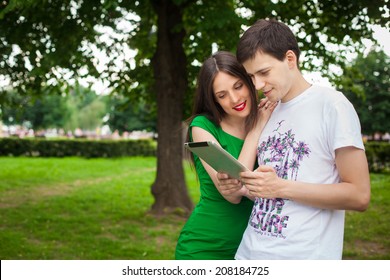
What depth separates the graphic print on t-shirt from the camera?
2004mm

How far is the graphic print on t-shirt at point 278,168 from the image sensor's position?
6.57 ft

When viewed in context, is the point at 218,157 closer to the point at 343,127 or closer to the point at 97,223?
the point at 343,127

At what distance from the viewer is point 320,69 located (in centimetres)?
1011

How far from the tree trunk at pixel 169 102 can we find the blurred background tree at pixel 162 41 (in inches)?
0.8

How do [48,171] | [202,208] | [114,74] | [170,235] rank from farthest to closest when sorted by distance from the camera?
[48,171] < [114,74] < [170,235] < [202,208]

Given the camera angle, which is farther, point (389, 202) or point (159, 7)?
point (389, 202)

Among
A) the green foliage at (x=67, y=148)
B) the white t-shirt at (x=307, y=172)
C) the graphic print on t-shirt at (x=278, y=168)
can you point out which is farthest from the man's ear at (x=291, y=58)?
the green foliage at (x=67, y=148)

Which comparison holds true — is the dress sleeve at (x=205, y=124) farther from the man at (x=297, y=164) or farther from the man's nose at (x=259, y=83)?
the man's nose at (x=259, y=83)

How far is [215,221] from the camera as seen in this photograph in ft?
8.03

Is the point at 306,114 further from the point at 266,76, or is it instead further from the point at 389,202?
the point at 389,202

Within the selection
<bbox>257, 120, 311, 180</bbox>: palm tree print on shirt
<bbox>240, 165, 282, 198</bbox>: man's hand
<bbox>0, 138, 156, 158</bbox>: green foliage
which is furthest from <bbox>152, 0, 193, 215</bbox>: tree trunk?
<bbox>0, 138, 156, 158</bbox>: green foliage

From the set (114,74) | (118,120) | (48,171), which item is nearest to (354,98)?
(48,171)

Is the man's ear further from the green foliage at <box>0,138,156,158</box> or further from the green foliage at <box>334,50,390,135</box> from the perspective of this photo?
the green foliage at <box>334,50,390,135</box>
